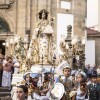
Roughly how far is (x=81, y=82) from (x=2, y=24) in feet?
61.6

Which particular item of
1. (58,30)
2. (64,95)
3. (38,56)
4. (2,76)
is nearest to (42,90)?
(64,95)

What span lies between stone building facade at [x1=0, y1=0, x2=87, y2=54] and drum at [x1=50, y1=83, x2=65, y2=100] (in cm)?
1814

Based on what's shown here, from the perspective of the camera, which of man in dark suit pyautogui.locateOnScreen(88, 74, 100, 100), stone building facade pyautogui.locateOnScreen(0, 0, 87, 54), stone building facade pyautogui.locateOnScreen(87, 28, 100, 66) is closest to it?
man in dark suit pyautogui.locateOnScreen(88, 74, 100, 100)

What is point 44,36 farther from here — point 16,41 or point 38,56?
point 16,41

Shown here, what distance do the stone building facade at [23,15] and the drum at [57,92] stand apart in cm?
1814

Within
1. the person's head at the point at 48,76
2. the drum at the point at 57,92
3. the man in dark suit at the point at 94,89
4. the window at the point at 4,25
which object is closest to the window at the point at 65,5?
the window at the point at 4,25

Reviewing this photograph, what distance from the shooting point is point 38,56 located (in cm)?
1506

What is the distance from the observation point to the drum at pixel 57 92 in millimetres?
7980

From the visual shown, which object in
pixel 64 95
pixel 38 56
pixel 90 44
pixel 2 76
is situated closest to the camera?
pixel 64 95

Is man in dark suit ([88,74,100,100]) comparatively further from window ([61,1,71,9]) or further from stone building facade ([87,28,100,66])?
stone building facade ([87,28,100,66])

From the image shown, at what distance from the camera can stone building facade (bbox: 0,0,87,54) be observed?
26484 mm

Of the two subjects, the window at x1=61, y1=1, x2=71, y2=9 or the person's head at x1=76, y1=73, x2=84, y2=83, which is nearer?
the person's head at x1=76, y1=73, x2=84, y2=83

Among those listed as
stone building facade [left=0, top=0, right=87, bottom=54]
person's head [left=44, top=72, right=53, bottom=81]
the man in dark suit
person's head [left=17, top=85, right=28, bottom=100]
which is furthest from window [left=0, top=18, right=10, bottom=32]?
person's head [left=17, top=85, right=28, bottom=100]

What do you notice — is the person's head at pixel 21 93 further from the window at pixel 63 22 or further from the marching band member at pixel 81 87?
the window at pixel 63 22
